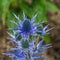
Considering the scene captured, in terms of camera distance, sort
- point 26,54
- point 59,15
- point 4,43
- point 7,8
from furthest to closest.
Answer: point 59,15, point 4,43, point 7,8, point 26,54

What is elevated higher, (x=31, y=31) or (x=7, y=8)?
(x=7, y=8)

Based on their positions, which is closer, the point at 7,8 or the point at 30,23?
the point at 30,23


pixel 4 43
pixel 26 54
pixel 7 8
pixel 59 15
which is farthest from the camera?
pixel 59 15

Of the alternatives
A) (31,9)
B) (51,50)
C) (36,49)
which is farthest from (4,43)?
(36,49)

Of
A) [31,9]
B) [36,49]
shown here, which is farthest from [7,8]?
[36,49]

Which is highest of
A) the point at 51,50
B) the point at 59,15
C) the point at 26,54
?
the point at 59,15

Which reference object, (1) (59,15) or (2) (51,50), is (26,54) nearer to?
(2) (51,50)

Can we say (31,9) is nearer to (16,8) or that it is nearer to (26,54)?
(16,8)

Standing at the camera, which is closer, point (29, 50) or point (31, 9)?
point (29, 50)

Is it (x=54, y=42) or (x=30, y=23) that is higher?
(x=54, y=42)
